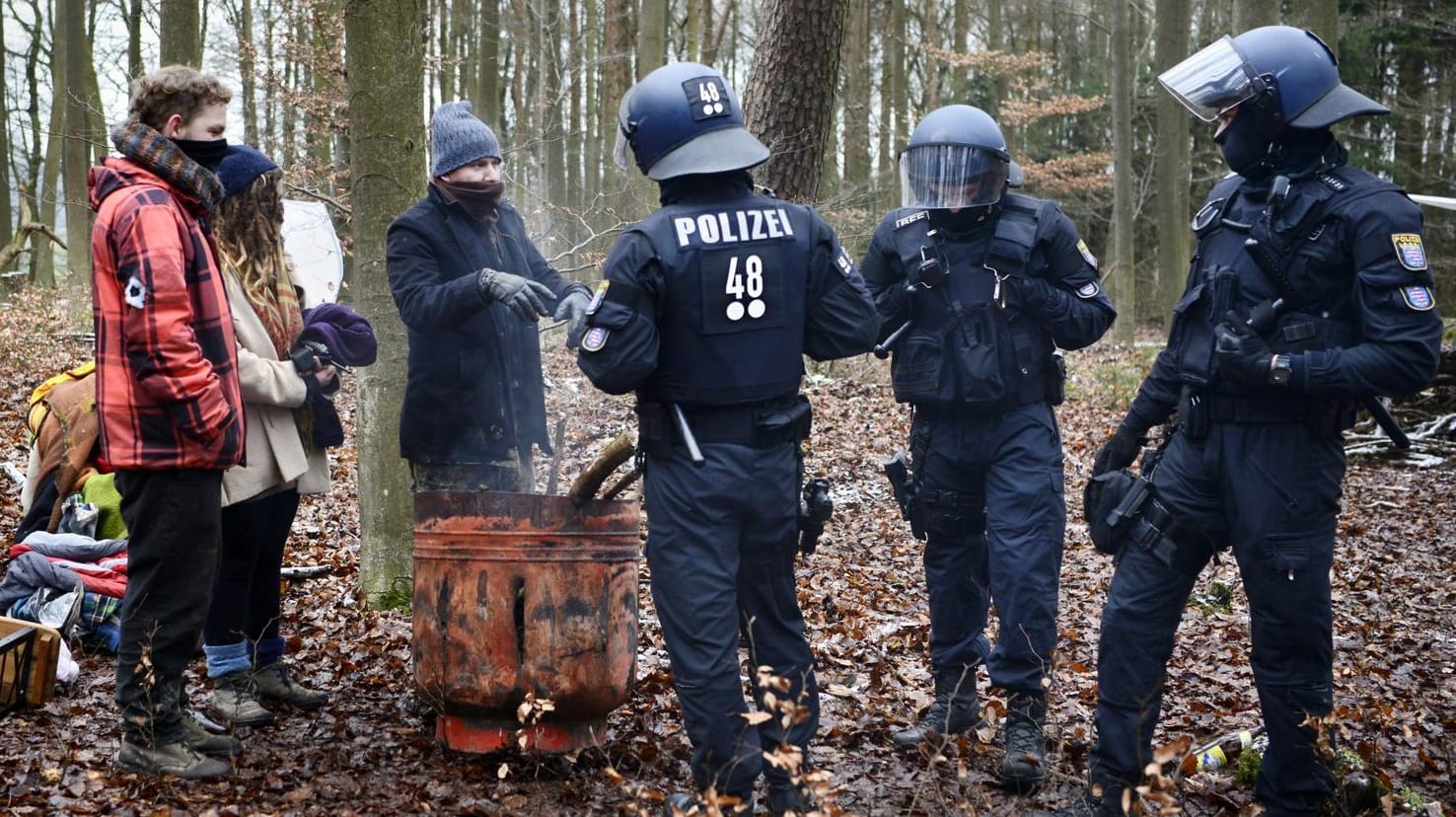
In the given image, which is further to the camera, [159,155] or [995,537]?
[995,537]

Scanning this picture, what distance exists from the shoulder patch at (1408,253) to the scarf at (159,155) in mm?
3618

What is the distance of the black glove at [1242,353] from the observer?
3395 mm

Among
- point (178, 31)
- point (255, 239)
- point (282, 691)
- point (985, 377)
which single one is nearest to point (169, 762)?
point (282, 691)

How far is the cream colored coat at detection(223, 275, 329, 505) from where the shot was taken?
4215 mm

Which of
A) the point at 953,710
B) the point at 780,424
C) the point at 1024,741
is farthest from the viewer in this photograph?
the point at 953,710

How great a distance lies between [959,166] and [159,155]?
2.72 metres

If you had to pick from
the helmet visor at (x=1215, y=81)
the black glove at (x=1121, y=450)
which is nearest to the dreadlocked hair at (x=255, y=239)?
the black glove at (x=1121, y=450)

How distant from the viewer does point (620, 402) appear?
11.5m

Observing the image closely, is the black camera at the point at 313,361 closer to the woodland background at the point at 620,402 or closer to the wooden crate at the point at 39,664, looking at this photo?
the woodland background at the point at 620,402

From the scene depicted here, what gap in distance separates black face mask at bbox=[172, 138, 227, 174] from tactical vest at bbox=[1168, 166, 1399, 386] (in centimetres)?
318

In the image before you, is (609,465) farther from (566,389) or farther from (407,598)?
(566,389)

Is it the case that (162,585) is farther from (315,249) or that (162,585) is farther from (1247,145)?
(315,249)

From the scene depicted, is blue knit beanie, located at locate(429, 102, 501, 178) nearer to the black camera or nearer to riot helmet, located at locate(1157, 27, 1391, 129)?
the black camera

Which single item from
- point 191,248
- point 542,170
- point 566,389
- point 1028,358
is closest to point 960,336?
point 1028,358
